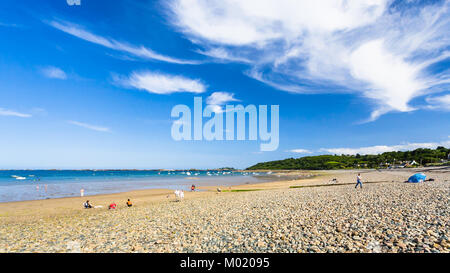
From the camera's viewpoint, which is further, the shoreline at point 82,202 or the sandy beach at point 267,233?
the shoreline at point 82,202

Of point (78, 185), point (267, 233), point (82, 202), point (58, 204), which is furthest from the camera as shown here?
point (78, 185)

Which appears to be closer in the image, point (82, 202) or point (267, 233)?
point (267, 233)

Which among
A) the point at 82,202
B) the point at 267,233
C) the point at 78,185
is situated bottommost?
the point at 78,185

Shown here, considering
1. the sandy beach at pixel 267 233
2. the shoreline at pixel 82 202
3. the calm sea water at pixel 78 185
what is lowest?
the calm sea water at pixel 78 185

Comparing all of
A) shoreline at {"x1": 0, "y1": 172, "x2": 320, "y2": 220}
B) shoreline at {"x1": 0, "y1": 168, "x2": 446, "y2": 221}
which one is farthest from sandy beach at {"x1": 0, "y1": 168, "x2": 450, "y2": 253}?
shoreline at {"x1": 0, "y1": 168, "x2": 446, "y2": 221}

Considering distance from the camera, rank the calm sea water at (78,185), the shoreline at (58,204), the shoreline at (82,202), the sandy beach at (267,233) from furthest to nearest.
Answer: the calm sea water at (78,185) → the shoreline at (82,202) → the shoreline at (58,204) → the sandy beach at (267,233)

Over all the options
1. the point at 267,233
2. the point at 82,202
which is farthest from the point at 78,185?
the point at 267,233

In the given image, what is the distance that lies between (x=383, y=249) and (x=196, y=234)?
26.7 ft

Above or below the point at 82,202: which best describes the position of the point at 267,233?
above

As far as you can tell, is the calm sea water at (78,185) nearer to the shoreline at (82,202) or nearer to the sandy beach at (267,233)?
the shoreline at (82,202)

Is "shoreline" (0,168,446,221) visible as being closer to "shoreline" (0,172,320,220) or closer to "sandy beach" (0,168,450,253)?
"shoreline" (0,172,320,220)

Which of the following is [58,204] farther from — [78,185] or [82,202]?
[78,185]

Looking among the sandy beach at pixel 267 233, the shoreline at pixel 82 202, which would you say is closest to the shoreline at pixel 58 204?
the shoreline at pixel 82 202
